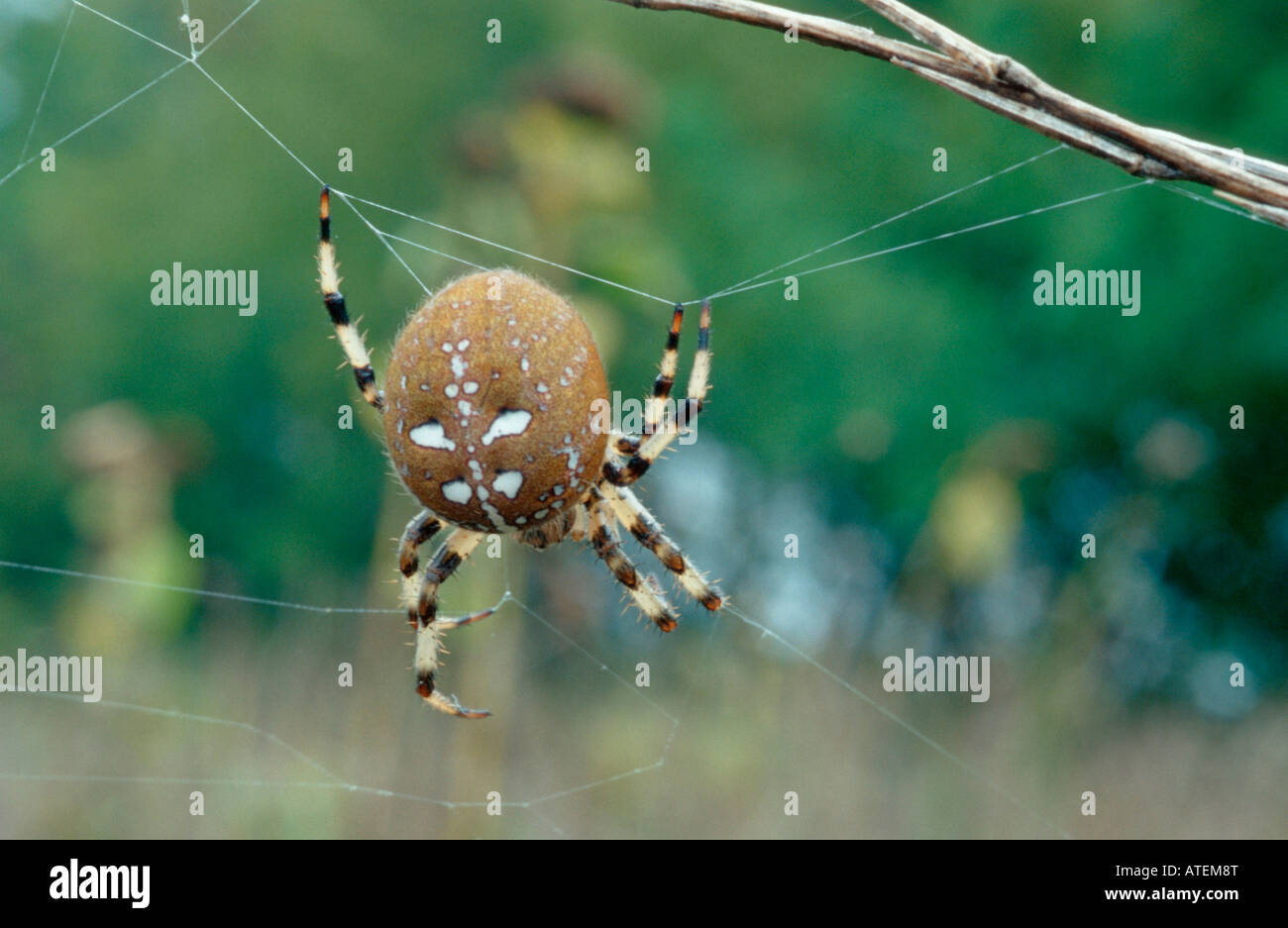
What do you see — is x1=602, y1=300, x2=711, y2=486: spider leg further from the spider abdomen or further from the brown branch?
the brown branch

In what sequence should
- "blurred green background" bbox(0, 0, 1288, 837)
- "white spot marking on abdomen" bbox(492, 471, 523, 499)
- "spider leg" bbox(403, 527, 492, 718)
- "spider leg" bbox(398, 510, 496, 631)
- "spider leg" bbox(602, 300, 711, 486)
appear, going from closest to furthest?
"white spot marking on abdomen" bbox(492, 471, 523, 499)
"spider leg" bbox(602, 300, 711, 486)
"spider leg" bbox(398, 510, 496, 631)
"spider leg" bbox(403, 527, 492, 718)
"blurred green background" bbox(0, 0, 1288, 837)

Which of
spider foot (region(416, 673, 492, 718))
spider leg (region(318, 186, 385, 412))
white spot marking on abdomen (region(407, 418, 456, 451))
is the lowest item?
spider foot (region(416, 673, 492, 718))

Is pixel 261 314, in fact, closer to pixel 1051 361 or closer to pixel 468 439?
pixel 1051 361

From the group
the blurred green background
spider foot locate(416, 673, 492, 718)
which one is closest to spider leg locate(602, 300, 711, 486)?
the blurred green background

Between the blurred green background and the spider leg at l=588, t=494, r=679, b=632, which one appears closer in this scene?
the spider leg at l=588, t=494, r=679, b=632

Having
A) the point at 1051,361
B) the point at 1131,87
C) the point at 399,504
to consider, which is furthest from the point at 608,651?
the point at 1131,87

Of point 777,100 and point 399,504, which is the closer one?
point 399,504
